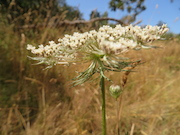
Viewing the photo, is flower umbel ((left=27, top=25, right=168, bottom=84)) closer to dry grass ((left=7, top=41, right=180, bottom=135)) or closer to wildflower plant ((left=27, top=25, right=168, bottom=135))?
wildflower plant ((left=27, top=25, right=168, bottom=135))

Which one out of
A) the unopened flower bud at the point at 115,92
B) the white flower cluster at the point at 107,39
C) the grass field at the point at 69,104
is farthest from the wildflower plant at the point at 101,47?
the grass field at the point at 69,104

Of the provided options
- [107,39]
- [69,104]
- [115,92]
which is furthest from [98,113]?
[107,39]

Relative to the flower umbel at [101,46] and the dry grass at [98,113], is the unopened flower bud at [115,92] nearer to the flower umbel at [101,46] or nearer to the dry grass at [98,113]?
the flower umbel at [101,46]

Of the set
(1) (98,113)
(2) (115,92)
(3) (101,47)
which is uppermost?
(3) (101,47)

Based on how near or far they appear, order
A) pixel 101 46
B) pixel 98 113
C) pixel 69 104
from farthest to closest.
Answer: pixel 69 104, pixel 98 113, pixel 101 46

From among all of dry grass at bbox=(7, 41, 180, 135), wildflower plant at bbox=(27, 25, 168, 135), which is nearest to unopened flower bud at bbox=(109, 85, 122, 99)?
wildflower plant at bbox=(27, 25, 168, 135)

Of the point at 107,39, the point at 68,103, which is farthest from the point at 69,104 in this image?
the point at 107,39

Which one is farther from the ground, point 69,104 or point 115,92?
point 115,92

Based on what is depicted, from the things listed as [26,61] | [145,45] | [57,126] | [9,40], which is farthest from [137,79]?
[9,40]

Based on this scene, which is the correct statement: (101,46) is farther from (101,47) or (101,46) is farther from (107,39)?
(107,39)

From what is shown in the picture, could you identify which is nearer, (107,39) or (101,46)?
(101,46)

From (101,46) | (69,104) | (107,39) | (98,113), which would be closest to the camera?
(101,46)
